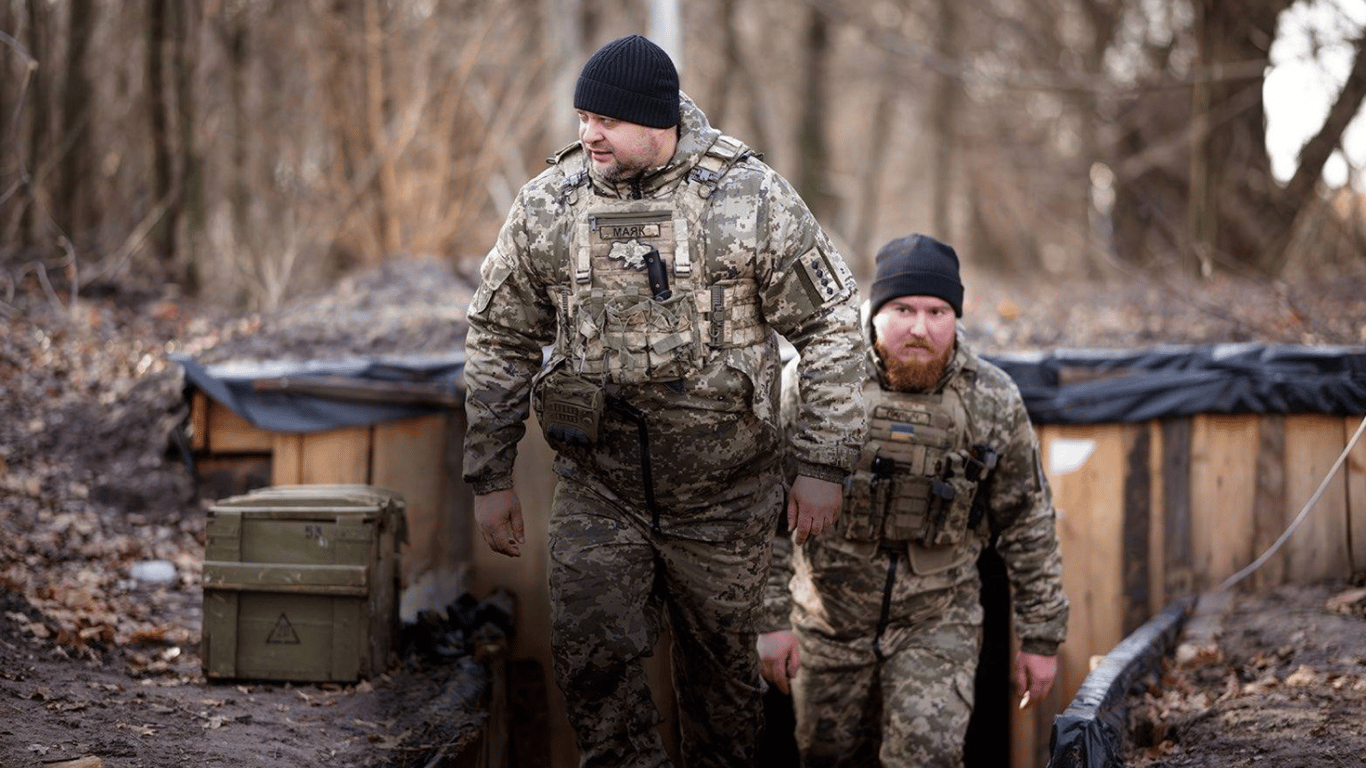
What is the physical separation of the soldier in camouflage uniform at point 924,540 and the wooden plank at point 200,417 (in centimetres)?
303

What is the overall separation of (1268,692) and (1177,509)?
177cm

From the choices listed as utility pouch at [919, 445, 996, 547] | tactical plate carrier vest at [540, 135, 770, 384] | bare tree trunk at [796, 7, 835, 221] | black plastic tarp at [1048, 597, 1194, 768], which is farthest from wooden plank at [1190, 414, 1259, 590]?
bare tree trunk at [796, 7, 835, 221]

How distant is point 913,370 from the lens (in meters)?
4.91

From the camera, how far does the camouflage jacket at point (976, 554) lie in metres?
4.88

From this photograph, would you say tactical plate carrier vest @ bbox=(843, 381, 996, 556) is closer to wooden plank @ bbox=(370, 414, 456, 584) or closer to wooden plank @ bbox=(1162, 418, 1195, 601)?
wooden plank @ bbox=(1162, 418, 1195, 601)

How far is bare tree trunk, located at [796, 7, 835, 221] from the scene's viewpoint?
21562 millimetres

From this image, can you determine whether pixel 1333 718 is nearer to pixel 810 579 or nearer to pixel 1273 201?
pixel 810 579

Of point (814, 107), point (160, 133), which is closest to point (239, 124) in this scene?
point (160, 133)

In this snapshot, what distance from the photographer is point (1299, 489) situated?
614cm

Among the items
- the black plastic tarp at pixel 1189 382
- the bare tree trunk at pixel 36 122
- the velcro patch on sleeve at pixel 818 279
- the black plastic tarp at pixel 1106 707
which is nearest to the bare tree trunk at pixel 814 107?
the bare tree trunk at pixel 36 122

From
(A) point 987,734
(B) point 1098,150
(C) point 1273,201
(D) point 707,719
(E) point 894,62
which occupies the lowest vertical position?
Result: (A) point 987,734

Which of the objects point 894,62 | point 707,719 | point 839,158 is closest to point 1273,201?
point 894,62

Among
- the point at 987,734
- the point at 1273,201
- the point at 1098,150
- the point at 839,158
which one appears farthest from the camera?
the point at 839,158

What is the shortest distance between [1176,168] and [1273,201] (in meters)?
2.75
